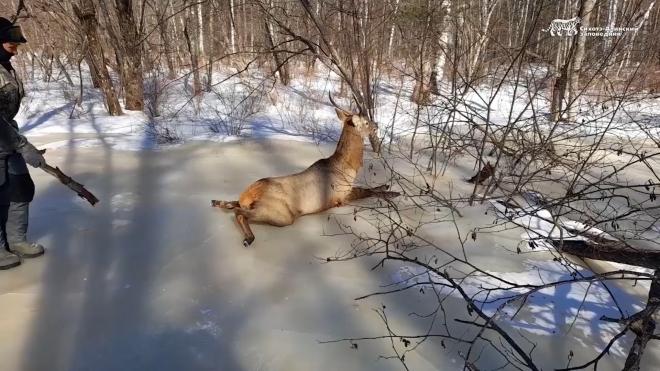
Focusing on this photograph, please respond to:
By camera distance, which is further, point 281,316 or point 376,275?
point 376,275

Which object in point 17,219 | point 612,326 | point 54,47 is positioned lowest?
point 612,326

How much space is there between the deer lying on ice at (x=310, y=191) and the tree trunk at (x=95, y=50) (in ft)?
19.6

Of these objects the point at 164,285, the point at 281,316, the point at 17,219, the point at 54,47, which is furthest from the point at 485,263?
the point at 54,47

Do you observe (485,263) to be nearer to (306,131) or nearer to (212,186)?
(212,186)

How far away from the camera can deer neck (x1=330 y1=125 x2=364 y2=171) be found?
4.98 meters

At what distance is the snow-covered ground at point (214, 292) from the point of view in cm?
253

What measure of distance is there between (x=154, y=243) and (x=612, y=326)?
335cm

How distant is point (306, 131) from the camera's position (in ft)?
27.2

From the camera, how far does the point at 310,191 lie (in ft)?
14.8

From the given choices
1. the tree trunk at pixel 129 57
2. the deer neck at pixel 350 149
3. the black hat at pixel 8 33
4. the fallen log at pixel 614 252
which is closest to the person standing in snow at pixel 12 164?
the black hat at pixel 8 33

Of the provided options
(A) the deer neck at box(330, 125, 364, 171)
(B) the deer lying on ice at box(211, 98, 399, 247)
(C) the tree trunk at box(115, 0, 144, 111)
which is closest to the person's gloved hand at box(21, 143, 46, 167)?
(B) the deer lying on ice at box(211, 98, 399, 247)

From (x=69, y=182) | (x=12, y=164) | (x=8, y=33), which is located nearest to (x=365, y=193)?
(x=69, y=182)

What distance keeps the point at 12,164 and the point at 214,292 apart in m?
1.74

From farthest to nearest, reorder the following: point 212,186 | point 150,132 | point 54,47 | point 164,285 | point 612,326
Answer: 1. point 54,47
2. point 150,132
3. point 212,186
4. point 164,285
5. point 612,326
